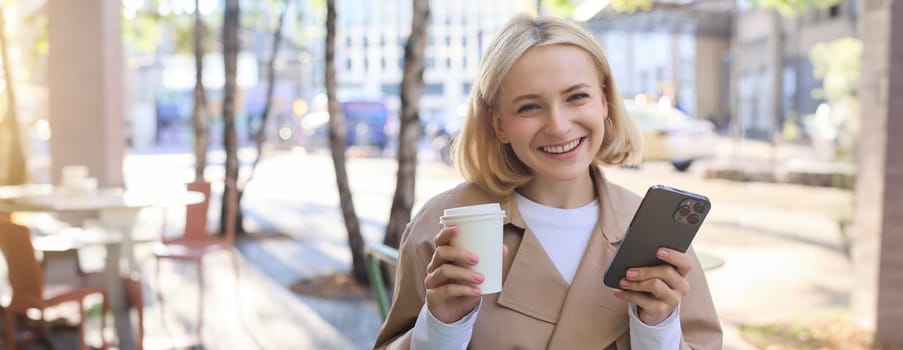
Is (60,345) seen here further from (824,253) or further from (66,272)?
(824,253)

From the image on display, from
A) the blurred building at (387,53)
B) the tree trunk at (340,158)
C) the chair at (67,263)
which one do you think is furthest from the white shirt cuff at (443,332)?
the blurred building at (387,53)

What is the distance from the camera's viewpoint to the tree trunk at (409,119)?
652cm

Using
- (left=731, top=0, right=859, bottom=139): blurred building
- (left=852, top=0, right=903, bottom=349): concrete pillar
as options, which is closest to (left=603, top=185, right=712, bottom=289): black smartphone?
(left=852, top=0, right=903, bottom=349): concrete pillar

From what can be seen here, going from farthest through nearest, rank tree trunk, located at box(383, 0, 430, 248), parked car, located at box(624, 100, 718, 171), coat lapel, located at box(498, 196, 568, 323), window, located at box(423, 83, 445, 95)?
window, located at box(423, 83, 445, 95)
parked car, located at box(624, 100, 718, 171)
tree trunk, located at box(383, 0, 430, 248)
coat lapel, located at box(498, 196, 568, 323)

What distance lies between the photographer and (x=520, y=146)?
173 cm

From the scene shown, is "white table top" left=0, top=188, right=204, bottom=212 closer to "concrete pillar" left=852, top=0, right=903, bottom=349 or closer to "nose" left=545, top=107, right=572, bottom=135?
"concrete pillar" left=852, top=0, right=903, bottom=349

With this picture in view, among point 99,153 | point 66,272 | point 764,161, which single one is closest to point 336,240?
point 99,153

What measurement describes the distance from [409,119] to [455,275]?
208 inches

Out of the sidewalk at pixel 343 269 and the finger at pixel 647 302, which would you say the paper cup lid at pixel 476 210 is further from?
the sidewalk at pixel 343 269

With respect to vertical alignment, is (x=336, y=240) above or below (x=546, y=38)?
below

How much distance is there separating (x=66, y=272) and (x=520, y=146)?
15.8 ft

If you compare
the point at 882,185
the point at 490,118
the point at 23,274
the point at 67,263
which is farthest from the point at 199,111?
the point at 490,118

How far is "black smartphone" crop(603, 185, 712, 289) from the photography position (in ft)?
4.76

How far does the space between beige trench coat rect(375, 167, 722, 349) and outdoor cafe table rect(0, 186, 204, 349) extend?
405 cm
